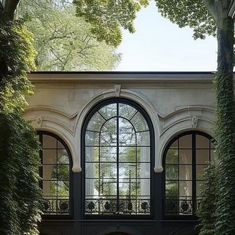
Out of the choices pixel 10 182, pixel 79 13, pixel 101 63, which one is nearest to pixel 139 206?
pixel 10 182

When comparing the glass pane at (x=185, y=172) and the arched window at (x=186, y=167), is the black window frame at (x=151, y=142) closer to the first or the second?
the arched window at (x=186, y=167)

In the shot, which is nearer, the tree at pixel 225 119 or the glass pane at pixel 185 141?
the tree at pixel 225 119

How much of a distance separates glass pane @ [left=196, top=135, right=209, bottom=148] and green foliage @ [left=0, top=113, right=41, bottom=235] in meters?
4.93

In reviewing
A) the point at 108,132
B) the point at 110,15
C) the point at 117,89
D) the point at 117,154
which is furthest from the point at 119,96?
the point at 110,15

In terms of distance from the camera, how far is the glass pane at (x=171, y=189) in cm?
1650

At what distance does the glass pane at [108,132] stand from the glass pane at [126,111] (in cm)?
28

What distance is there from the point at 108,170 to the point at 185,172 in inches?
86.7

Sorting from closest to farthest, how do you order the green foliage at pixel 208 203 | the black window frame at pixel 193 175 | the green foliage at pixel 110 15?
the green foliage at pixel 208 203 → the black window frame at pixel 193 175 → the green foliage at pixel 110 15

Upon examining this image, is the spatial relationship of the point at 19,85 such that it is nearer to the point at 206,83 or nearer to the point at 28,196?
the point at 28,196

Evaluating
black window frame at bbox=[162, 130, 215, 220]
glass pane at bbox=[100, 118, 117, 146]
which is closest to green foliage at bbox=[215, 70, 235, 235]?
black window frame at bbox=[162, 130, 215, 220]

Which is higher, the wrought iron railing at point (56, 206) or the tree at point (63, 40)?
the tree at point (63, 40)

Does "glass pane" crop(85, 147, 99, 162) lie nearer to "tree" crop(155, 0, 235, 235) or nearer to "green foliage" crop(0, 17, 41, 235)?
"green foliage" crop(0, 17, 41, 235)

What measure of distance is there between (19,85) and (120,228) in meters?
5.12

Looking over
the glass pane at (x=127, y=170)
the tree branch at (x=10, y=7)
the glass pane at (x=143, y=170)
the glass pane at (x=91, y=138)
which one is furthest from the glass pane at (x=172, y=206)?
A: the tree branch at (x=10, y=7)
